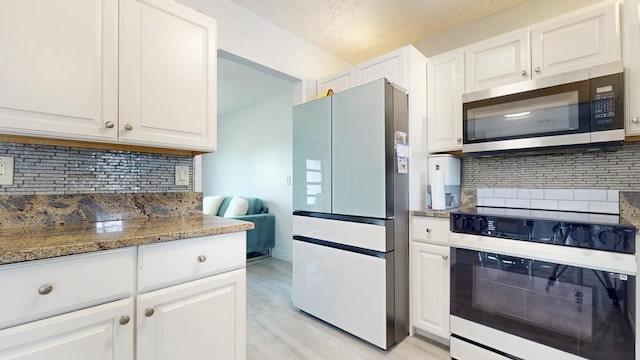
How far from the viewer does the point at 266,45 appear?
228 cm

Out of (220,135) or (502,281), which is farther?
(220,135)

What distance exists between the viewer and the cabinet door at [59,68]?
40.6 inches

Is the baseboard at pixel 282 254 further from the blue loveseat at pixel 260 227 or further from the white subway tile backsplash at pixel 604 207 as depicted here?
the white subway tile backsplash at pixel 604 207

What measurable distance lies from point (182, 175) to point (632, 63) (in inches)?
101

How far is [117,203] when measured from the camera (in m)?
1.46

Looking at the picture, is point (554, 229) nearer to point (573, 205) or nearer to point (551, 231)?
point (551, 231)

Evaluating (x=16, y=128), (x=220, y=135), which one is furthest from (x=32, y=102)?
(x=220, y=135)

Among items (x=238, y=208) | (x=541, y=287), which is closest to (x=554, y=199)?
(x=541, y=287)

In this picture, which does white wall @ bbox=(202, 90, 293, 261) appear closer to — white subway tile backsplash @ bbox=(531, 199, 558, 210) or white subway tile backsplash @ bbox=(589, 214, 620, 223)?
white subway tile backsplash @ bbox=(531, 199, 558, 210)

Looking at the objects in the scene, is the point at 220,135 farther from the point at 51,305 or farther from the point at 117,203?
the point at 51,305

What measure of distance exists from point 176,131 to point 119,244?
2.14 feet

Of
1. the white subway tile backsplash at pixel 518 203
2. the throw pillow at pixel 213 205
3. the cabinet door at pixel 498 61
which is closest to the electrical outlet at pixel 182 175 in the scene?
the cabinet door at pixel 498 61

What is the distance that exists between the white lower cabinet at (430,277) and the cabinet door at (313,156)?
0.68m

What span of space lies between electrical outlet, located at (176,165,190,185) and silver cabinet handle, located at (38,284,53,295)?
0.89 m
